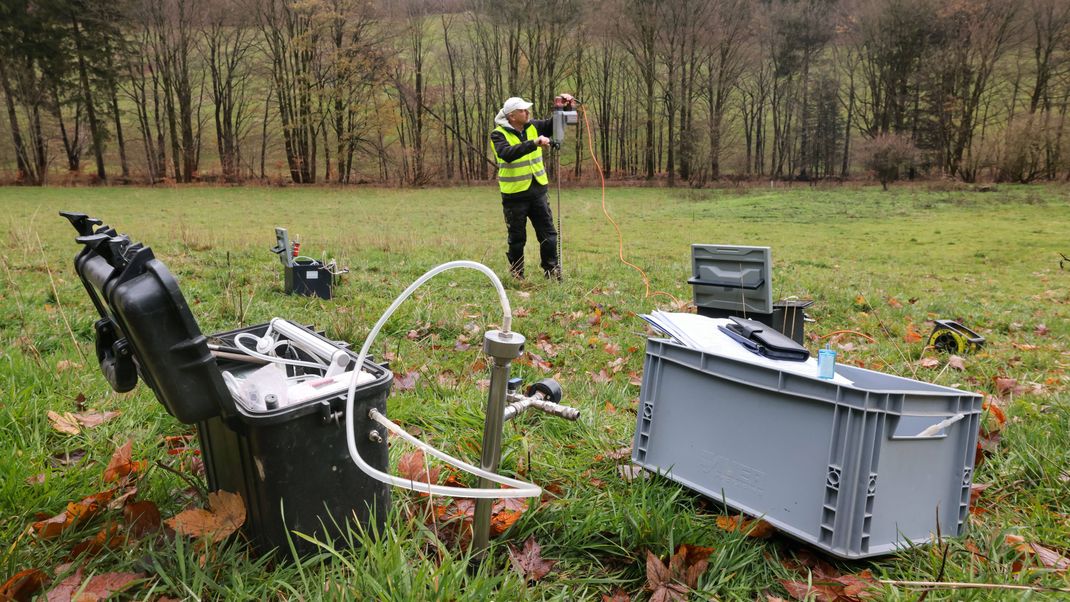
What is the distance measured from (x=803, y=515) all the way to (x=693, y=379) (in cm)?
58

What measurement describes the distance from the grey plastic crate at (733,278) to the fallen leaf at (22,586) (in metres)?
3.28

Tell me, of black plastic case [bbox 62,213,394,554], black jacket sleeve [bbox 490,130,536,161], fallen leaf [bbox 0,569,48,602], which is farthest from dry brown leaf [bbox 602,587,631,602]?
black jacket sleeve [bbox 490,130,536,161]

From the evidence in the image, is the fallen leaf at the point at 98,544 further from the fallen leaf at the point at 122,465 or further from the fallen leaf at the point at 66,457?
the fallen leaf at the point at 66,457

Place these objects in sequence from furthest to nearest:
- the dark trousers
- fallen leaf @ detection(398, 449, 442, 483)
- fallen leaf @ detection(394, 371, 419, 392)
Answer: the dark trousers
fallen leaf @ detection(394, 371, 419, 392)
fallen leaf @ detection(398, 449, 442, 483)

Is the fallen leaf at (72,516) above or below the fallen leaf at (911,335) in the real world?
above

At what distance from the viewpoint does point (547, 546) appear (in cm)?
200

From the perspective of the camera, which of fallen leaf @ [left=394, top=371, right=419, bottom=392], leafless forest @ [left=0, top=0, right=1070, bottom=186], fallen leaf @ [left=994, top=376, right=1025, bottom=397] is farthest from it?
leafless forest @ [left=0, top=0, right=1070, bottom=186]

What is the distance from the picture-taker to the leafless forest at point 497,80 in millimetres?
31078

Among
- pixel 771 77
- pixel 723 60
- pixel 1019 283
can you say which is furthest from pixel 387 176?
pixel 1019 283

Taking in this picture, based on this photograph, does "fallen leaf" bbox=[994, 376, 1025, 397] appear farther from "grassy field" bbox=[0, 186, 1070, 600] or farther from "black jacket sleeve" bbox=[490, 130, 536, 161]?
"black jacket sleeve" bbox=[490, 130, 536, 161]

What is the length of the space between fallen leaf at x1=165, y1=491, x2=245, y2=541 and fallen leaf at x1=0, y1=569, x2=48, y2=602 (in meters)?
0.32

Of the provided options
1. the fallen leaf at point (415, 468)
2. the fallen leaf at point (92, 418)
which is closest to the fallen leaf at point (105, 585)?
the fallen leaf at point (415, 468)

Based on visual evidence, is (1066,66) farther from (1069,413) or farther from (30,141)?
(30,141)

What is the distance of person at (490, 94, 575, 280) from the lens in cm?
705
